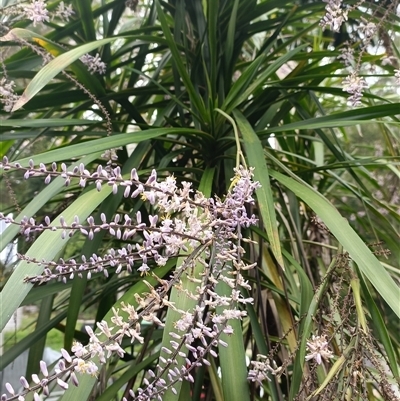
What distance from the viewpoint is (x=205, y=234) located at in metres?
0.34

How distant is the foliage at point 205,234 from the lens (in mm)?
332

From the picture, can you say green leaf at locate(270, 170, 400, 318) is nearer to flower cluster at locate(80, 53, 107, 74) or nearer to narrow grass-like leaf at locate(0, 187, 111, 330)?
narrow grass-like leaf at locate(0, 187, 111, 330)

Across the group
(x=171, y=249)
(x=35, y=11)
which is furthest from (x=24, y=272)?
(x=35, y=11)

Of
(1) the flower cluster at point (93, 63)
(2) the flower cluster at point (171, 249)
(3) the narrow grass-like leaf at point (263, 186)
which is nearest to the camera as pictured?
(2) the flower cluster at point (171, 249)

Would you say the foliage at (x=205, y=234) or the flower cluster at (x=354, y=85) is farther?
the flower cluster at (x=354, y=85)

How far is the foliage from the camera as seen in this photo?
332 millimetres

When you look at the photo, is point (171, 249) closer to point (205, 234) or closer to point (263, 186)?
point (205, 234)

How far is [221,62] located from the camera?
77 centimetres

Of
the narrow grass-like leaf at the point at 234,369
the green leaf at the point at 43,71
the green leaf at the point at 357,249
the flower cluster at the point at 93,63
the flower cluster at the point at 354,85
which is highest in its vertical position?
the flower cluster at the point at 93,63

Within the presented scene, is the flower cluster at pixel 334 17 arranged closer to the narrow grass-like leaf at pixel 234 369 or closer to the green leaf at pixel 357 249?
the green leaf at pixel 357 249

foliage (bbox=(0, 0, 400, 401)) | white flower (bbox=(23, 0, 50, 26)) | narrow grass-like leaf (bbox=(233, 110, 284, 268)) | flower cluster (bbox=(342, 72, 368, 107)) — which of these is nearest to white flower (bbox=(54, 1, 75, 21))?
foliage (bbox=(0, 0, 400, 401))

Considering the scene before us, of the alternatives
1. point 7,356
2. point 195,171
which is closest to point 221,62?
point 195,171

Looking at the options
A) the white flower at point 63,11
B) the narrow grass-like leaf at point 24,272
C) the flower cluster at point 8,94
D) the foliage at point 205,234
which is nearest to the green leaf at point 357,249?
the foliage at point 205,234

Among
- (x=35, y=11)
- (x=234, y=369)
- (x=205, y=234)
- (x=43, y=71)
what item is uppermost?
(x=35, y=11)
